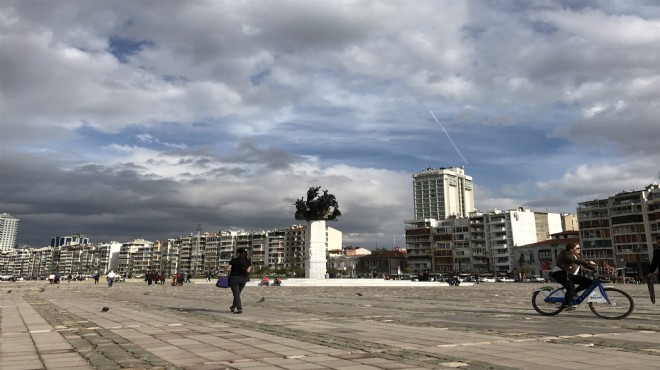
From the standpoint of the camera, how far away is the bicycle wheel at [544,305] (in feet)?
35.4

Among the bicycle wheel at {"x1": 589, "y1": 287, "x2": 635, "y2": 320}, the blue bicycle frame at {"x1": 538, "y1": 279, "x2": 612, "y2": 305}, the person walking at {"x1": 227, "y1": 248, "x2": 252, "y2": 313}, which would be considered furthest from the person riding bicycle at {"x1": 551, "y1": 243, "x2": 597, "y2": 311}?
the person walking at {"x1": 227, "y1": 248, "x2": 252, "y2": 313}

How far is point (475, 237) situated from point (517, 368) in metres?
127

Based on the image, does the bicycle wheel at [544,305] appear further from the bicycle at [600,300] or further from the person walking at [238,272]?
the person walking at [238,272]

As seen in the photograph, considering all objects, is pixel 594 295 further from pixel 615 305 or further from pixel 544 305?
pixel 544 305

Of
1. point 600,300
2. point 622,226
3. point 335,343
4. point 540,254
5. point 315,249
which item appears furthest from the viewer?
point 540,254

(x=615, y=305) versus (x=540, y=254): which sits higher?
(x=540, y=254)

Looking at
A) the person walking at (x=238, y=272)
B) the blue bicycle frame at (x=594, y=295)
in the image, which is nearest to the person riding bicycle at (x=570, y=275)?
the blue bicycle frame at (x=594, y=295)

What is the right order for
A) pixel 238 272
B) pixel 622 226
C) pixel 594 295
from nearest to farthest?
pixel 594 295 → pixel 238 272 → pixel 622 226

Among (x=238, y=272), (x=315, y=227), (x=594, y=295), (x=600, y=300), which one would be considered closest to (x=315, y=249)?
(x=315, y=227)

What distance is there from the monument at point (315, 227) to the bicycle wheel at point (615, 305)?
43741 mm

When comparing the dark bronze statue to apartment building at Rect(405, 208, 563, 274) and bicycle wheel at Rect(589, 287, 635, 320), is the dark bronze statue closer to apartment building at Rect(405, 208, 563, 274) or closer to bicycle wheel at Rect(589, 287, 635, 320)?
bicycle wheel at Rect(589, 287, 635, 320)

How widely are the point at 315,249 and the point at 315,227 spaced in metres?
2.39

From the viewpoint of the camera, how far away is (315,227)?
54.2 metres

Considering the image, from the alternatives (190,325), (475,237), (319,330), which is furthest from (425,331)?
(475,237)
